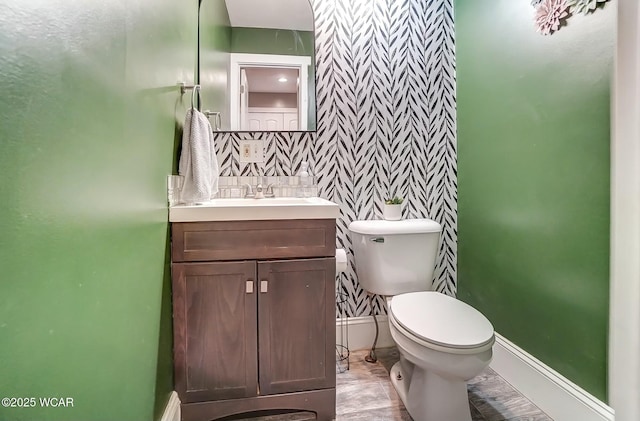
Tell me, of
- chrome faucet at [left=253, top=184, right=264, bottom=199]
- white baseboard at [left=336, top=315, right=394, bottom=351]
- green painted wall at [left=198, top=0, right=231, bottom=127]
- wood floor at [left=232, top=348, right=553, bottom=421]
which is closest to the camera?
wood floor at [left=232, top=348, right=553, bottom=421]

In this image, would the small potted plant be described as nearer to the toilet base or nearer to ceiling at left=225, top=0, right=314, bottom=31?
the toilet base

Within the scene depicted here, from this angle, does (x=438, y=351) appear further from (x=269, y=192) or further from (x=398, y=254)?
(x=269, y=192)

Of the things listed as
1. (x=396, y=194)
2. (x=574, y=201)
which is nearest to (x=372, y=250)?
(x=396, y=194)

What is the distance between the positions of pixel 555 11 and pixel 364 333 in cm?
183

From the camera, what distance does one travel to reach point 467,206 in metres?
1.83

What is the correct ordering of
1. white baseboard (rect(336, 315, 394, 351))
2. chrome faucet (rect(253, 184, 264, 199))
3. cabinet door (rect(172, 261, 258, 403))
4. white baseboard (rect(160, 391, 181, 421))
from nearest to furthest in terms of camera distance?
white baseboard (rect(160, 391, 181, 421)) → cabinet door (rect(172, 261, 258, 403)) → chrome faucet (rect(253, 184, 264, 199)) → white baseboard (rect(336, 315, 394, 351))

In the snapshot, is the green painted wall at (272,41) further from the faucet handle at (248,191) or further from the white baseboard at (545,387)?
the white baseboard at (545,387)

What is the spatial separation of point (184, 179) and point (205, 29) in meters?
0.88

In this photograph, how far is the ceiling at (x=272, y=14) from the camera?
5.56 ft

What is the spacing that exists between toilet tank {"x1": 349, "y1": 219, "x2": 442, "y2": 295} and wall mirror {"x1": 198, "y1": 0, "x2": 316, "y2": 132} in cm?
72

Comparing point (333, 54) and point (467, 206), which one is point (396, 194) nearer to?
point (467, 206)

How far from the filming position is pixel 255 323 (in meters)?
1.20

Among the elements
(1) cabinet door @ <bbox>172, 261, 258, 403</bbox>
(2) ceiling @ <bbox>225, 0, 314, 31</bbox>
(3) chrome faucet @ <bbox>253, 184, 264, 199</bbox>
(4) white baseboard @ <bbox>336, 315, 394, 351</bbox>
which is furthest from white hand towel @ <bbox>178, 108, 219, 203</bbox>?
(4) white baseboard @ <bbox>336, 315, 394, 351</bbox>

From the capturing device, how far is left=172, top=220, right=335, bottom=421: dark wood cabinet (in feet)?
3.82
